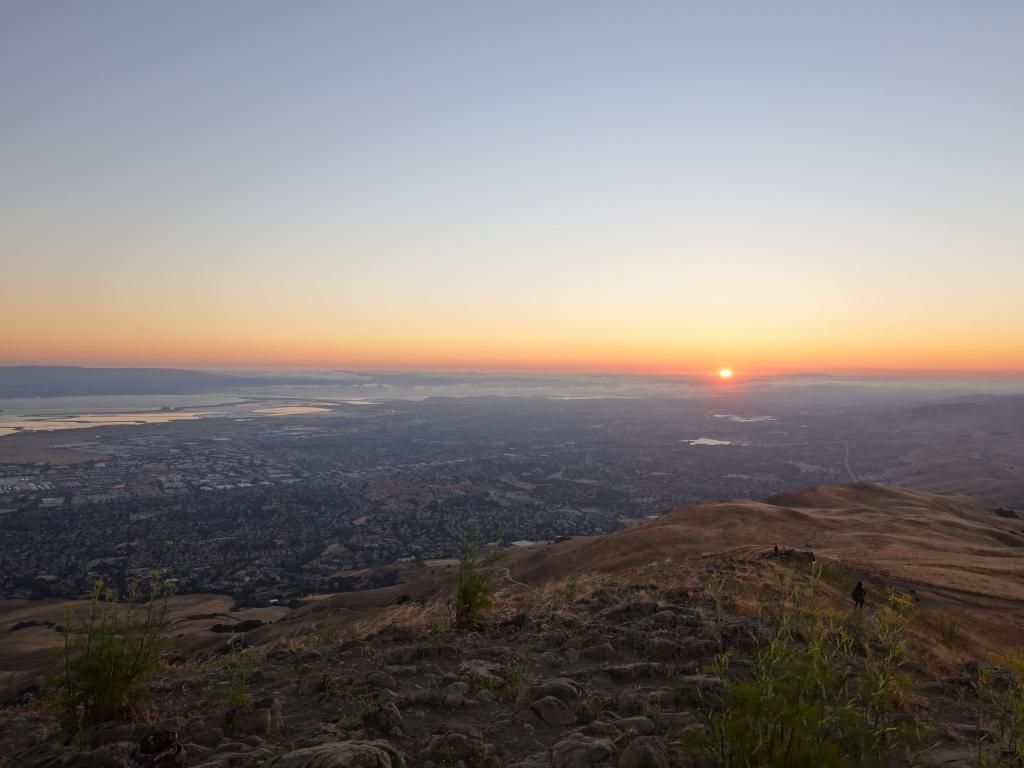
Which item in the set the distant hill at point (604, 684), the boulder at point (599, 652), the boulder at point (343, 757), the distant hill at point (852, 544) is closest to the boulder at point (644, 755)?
the distant hill at point (604, 684)

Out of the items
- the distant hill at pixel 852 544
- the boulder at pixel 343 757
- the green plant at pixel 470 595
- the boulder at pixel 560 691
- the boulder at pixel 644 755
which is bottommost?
the distant hill at pixel 852 544

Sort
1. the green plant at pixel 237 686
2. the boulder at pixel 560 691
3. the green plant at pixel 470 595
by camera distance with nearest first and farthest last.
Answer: the green plant at pixel 237 686 → the boulder at pixel 560 691 → the green plant at pixel 470 595

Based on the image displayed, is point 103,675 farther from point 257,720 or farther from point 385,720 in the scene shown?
point 385,720

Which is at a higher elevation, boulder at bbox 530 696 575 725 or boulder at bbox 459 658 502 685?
boulder at bbox 530 696 575 725

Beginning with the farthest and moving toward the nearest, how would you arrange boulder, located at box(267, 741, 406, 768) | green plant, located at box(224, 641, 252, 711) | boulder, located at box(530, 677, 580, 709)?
1. boulder, located at box(530, 677, 580, 709)
2. green plant, located at box(224, 641, 252, 711)
3. boulder, located at box(267, 741, 406, 768)

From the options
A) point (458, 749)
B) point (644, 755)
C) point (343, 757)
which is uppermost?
point (343, 757)

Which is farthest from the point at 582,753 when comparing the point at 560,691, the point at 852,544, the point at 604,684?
the point at 852,544

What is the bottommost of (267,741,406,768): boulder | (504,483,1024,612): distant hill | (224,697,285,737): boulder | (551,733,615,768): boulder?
(504,483,1024,612): distant hill

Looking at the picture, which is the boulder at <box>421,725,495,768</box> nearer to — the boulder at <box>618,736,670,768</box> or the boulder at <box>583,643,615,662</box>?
the boulder at <box>618,736,670,768</box>

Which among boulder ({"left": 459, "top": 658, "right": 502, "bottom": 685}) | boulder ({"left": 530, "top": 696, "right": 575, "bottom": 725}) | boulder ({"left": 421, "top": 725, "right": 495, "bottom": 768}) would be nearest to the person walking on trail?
boulder ({"left": 530, "top": 696, "right": 575, "bottom": 725})

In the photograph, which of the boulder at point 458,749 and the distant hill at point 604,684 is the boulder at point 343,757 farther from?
the boulder at point 458,749

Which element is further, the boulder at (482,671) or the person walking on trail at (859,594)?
the person walking on trail at (859,594)

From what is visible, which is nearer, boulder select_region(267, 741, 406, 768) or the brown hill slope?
boulder select_region(267, 741, 406, 768)

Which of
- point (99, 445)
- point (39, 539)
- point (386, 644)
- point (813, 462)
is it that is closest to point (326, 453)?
point (99, 445)
